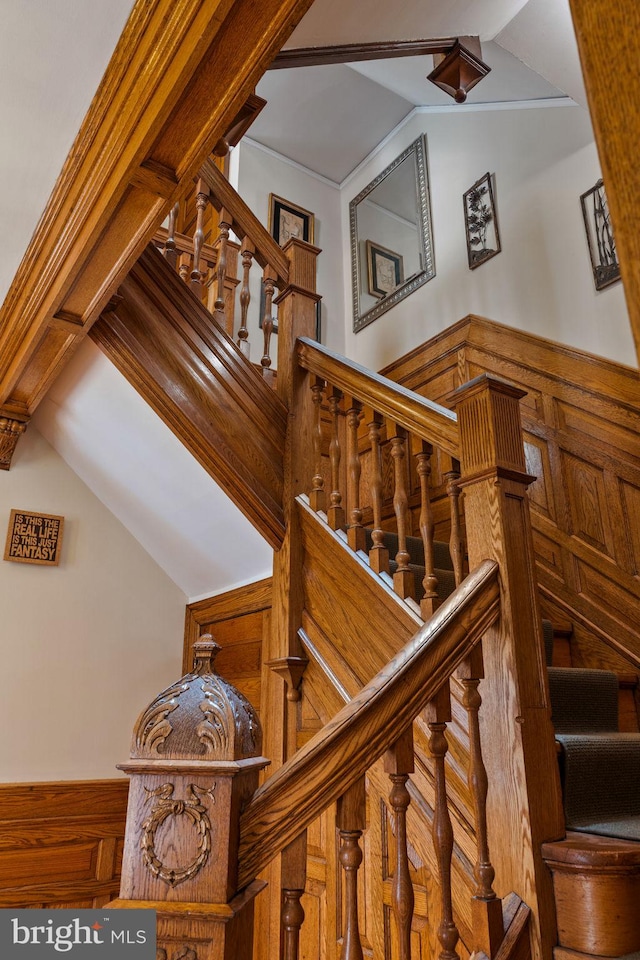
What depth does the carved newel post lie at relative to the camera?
892 millimetres

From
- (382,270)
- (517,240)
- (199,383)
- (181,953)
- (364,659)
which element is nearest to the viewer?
(181,953)

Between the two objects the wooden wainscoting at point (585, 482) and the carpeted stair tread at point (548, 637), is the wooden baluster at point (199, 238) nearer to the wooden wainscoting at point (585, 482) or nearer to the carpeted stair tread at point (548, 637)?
the wooden wainscoting at point (585, 482)

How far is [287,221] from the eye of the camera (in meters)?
4.49

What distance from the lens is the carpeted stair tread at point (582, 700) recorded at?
6.20ft

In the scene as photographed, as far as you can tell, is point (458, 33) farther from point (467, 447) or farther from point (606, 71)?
point (606, 71)

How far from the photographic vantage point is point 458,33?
3090mm

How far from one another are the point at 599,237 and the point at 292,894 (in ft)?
9.09

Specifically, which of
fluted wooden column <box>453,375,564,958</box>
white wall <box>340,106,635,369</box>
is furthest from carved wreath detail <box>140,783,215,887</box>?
white wall <box>340,106,635,369</box>

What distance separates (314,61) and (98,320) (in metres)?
1.76

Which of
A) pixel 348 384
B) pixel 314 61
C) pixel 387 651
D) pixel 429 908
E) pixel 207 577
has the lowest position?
pixel 429 908

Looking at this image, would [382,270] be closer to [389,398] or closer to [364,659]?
[389,398]

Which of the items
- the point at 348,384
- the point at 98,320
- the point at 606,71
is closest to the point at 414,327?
the point at 348,384

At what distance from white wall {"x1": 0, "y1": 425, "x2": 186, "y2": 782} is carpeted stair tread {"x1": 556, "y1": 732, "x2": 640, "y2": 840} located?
1.98 m

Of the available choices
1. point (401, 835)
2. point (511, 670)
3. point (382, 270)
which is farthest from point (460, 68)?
point (401, 835)
